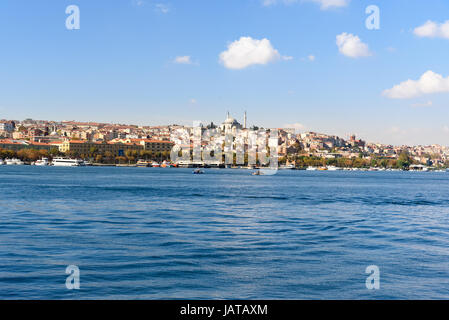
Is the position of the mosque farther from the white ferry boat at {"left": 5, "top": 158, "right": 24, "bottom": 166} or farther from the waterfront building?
the white ferry boat at {"left": 5, "top": 158, "right": 24, "bottom": 166}

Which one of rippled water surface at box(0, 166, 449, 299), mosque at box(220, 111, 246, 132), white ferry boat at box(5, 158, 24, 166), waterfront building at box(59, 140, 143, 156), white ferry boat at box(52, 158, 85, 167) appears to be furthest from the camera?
mosque at box(220, 111, 246, 132)

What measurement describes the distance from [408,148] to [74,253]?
178 meters

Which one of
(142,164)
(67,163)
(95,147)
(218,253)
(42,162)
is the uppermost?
(95,147)

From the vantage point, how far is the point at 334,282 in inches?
274

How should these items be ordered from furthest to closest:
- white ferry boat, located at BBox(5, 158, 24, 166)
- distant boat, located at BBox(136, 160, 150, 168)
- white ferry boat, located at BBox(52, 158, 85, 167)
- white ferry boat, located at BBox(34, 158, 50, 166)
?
distant boat, located at BBox(136, 160, 150, 168)
white ferry boat, located at BBox(5, 158, 24, 166)
white ferry boat, located at BBox(34, 158, 50, 166)
white ferry boat, located at BBox(52, 158, 85, 167)

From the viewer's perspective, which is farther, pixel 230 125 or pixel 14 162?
pixel 230 125

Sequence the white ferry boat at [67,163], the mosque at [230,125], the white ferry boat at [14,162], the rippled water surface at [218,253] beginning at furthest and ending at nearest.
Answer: the mosque at [230,125] < the white ferry boat at [14,162] < the white ferry boat at [67,163] < the rippled water surface at [218,253]

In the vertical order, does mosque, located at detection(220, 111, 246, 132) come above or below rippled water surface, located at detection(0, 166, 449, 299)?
above

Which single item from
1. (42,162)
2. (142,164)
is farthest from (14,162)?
(142,164)

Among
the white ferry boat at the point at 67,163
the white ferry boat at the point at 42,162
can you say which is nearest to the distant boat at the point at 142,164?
the white ferry boat at the point at 67,163

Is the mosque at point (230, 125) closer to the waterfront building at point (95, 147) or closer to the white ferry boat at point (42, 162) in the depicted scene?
the waterfront building at point (95, 147)

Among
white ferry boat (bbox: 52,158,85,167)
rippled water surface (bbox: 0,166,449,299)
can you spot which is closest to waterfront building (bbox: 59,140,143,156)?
white ferry boat (bbox: 52,158,85,167)

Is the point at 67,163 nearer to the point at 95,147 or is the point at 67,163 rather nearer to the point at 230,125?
the point at 95,147
